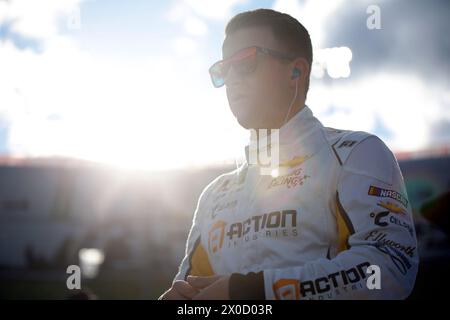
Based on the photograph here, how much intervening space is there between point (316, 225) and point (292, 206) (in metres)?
0.12

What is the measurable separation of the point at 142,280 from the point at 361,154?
8582 mm

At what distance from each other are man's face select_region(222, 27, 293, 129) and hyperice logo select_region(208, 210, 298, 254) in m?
0.49

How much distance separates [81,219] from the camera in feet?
78.8

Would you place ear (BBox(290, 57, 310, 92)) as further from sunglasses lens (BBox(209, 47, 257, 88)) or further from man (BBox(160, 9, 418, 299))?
sunglasses lens (BBox(209, 47, 257, 88))

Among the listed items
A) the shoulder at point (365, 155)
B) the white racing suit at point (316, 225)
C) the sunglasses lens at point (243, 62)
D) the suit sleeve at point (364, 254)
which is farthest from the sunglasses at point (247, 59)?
the suit sleeve at point (364, 254)

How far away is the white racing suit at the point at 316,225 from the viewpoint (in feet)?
4.84

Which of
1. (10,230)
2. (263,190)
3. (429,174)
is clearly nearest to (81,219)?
(10,230)

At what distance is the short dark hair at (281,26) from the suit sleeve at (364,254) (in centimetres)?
70

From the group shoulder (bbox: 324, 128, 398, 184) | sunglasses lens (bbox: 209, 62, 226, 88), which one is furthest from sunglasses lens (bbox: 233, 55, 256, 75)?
shoulder (bbox: 324, 128, 398, 184)

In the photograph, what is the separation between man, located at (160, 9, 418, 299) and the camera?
4.87 feet

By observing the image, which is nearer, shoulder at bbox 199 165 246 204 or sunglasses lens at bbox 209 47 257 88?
sunglasses lens at bbox 209 47 257 88

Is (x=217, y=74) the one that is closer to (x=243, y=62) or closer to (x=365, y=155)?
(x=243, y=62)

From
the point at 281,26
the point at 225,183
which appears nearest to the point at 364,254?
the point at 225,183
